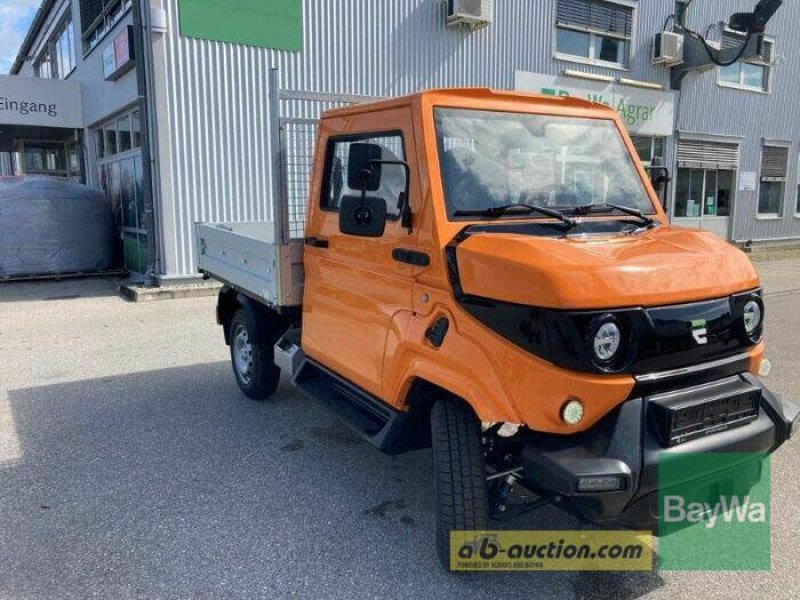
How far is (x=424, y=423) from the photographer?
3.45m

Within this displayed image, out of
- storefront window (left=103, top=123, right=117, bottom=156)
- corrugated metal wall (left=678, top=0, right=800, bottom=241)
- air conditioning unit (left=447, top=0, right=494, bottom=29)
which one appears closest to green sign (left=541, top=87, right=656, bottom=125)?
corrugated metal wall (left=678, top=0, right=800, bottom=241)

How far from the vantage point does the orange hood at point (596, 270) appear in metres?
2.56

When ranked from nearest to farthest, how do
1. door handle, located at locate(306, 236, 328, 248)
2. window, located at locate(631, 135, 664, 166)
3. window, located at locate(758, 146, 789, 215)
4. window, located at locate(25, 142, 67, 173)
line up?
door handle, located at locate(306, 236, 328, 248) → window, located at locate(631, 135, 664, 166) → window, located at locate(758, 146, 789, 215) → window, located at locate(25, 142, 67, 173)

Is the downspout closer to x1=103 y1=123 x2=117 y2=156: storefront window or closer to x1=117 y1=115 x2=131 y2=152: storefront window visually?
x1=117 y1=115 x2=131 y2=152: storefront window

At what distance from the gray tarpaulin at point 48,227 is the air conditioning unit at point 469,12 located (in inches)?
311

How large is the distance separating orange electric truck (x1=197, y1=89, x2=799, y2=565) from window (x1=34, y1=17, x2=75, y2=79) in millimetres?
15901

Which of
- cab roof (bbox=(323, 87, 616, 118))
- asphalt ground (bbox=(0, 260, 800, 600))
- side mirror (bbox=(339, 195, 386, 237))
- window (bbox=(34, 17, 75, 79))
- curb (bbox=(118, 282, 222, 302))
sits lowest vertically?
asphalt ground (bbox=(0, 260, 800, 600))

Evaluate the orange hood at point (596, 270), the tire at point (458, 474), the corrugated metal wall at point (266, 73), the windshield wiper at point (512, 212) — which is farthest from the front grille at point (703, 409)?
the corrugated metal wall at point (266, 73)

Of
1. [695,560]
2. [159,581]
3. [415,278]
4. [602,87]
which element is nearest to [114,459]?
[159,581]

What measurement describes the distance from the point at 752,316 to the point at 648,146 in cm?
1473

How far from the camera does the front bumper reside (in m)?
2.48

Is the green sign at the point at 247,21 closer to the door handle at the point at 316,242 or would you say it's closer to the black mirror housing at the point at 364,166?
the door handle at the point at 316,242

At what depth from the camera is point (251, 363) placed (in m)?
5.51

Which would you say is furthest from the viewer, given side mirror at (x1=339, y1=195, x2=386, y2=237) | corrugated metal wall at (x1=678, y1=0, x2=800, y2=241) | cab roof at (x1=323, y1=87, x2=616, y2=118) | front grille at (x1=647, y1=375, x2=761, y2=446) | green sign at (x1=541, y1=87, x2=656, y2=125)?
corrugated metal wall at (x1=678, y1=0, x2=800, y2=241)
